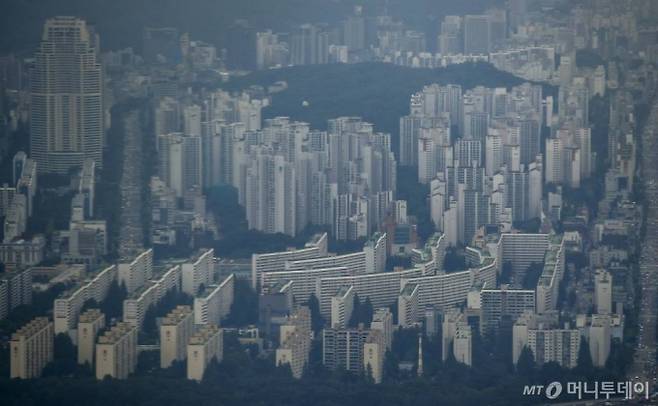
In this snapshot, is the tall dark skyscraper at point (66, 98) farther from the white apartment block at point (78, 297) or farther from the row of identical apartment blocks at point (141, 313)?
the white apartment block at point (78, 297)

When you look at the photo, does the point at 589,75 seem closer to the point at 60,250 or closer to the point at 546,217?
the point at 546,217

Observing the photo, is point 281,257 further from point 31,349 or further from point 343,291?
point 31,349

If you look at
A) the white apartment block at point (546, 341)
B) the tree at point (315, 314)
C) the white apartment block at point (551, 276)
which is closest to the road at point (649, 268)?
the white apartment block at point (546, 341)

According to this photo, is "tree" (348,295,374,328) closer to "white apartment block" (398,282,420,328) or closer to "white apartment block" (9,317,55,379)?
"white apartment block" (398,282,420,328)

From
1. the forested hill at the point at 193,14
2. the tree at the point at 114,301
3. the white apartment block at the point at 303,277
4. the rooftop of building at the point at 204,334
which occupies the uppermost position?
the forested hill at the point at 193,14

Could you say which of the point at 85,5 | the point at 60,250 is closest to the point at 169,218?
the point at 60,250

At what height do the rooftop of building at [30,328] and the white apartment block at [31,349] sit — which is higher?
the rooftop of building at [30,328]

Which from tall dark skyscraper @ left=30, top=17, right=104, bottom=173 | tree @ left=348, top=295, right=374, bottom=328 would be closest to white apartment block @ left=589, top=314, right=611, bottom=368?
tree @ left=348, top=295, right=374, bottom=328
